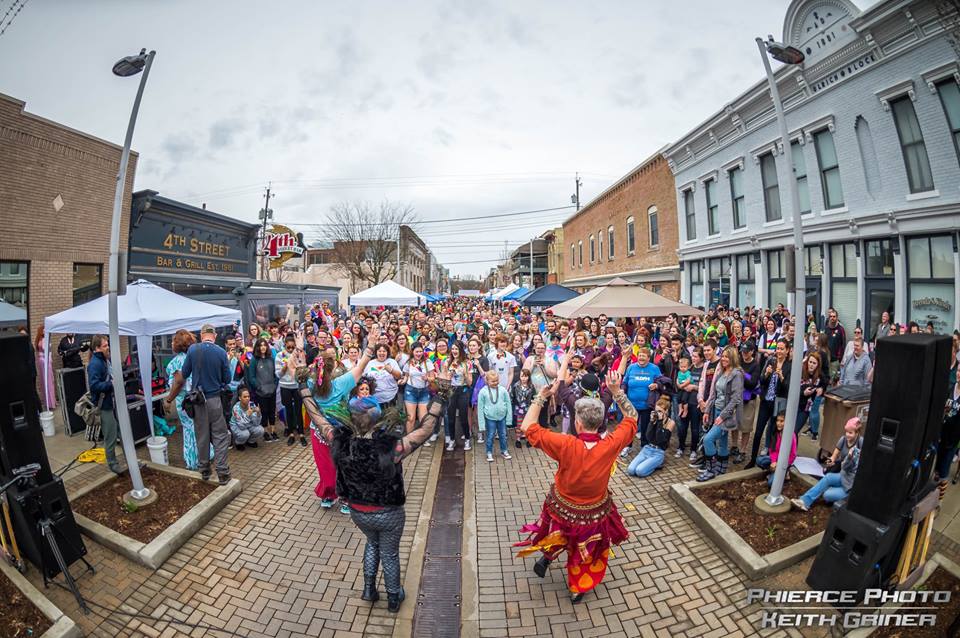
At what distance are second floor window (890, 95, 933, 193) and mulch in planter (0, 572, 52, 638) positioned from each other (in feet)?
51.4

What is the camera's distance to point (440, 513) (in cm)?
534

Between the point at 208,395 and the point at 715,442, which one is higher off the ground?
the point at 208,395

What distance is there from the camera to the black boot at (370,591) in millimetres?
3795

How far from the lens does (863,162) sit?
34.9 ft

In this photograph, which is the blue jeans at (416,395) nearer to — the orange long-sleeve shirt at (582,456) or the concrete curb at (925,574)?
the orange long-sleeve shirt at (582,456)

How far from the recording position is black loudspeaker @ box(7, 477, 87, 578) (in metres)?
3.88

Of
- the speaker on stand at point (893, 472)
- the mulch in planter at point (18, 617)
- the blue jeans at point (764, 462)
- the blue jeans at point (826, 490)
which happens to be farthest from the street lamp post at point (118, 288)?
the blue jeans at point (764, 462)

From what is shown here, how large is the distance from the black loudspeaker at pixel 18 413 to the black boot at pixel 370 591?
3.23 meters

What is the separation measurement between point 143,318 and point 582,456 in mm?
7569

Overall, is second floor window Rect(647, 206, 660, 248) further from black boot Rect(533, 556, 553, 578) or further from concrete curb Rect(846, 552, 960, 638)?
black boot Rect(533, 556, 553, 578)

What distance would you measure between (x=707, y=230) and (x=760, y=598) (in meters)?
16.2

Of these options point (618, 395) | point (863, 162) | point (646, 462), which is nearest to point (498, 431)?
point (646, 462)

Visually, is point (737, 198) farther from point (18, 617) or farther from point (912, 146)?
point (18, 617)

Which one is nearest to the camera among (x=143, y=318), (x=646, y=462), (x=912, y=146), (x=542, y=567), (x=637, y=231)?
(x=542, y=567)
